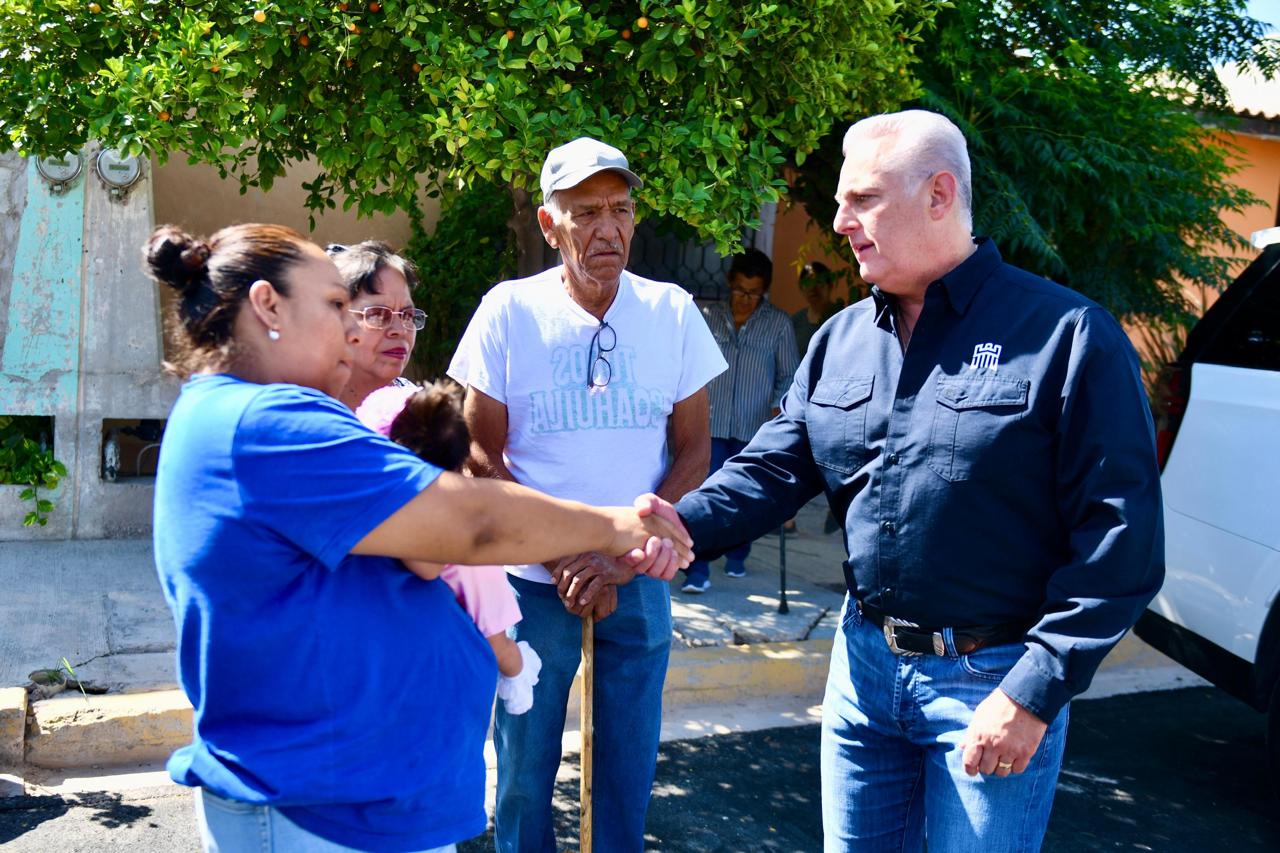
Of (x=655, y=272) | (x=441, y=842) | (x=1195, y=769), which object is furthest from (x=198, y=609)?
(x=655, y=272)

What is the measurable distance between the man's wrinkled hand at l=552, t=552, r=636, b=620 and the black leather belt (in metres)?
0.69

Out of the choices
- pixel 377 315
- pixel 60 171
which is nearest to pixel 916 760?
pixel 377 315

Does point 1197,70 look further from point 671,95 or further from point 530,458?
point 530,458

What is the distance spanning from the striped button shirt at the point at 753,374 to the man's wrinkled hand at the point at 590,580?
4.05 meters

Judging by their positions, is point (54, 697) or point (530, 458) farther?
point (54, 697)

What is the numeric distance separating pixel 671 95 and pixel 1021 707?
119 inches

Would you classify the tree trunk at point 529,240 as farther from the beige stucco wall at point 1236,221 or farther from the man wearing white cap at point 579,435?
the beige stucco wall at point 1236,221

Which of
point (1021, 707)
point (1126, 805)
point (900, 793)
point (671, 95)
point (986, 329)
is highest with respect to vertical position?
point (671, 95)

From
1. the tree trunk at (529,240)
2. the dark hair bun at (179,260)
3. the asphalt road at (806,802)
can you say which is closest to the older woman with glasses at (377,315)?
the dark hair bun at (179,260)

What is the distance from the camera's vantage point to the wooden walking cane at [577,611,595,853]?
2.93 meters

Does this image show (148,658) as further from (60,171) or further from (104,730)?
(60,171)

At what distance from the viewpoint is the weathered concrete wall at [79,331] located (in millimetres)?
6578

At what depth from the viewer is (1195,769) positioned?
4.89 meters

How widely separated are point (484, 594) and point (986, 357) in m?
1.09
